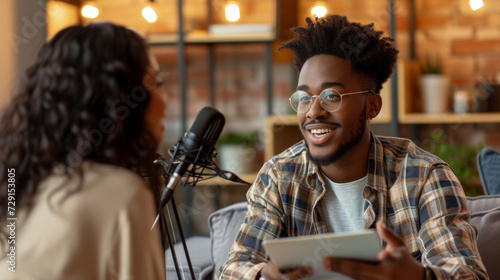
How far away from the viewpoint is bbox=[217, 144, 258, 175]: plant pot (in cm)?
310

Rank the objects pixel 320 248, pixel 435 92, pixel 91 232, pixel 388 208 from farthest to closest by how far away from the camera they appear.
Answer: pixel 435 92 → pixel 388 208 → pixel 320 248 → pixel 91 232

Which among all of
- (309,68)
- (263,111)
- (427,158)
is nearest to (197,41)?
(263,111)

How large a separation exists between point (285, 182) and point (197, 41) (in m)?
1.78

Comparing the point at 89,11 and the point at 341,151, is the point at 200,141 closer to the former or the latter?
the point at 341,151

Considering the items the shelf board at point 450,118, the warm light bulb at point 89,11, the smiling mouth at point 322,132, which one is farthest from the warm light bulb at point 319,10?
the smiling mouth at point 322,132

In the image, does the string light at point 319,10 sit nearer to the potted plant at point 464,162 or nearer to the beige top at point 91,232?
the potted plant at point 464,162

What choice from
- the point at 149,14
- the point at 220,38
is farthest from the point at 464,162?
the point at 149,14

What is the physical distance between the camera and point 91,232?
0.89 metres

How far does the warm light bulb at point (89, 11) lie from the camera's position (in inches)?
132

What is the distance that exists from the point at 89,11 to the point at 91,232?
269 cm

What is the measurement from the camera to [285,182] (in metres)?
1.58

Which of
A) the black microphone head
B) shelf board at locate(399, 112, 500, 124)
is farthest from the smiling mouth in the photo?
shelf board at locate(399, 112, 500, 124)

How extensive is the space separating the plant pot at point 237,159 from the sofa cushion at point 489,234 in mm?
1516

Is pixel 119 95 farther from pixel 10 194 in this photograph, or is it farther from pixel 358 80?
pixel 358 80
